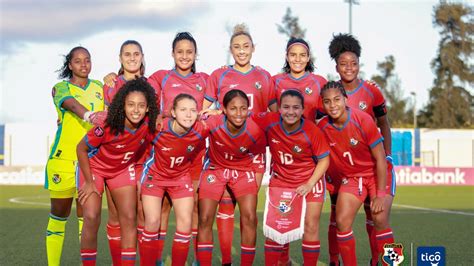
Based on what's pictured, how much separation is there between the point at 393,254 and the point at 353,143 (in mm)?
1373

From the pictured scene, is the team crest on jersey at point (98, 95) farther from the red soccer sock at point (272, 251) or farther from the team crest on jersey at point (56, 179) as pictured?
the red soccer sock at point (272, 251)

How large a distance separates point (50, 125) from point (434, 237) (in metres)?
25.7

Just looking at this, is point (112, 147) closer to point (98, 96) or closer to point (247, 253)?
point (98, 96)

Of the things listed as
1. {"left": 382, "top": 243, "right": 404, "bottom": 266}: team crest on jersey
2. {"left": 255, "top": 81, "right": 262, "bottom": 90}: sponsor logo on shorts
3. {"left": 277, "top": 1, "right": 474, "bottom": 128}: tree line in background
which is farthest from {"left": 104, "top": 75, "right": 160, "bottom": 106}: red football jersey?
{"left": 277, "top": 1, "right": 474, "bottom": 128}: tree line in background

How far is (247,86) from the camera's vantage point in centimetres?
744

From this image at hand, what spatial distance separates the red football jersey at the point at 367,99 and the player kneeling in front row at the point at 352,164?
16.9 inches

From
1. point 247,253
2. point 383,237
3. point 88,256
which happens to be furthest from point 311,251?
point 88,256

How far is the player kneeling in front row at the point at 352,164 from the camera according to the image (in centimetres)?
688

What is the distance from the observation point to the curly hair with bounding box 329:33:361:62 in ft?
25.3

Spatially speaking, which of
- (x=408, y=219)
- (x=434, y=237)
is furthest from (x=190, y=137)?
(x=408, y=219)

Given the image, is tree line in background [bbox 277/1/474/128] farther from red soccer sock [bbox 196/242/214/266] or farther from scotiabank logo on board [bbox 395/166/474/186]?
red soccer sock [bbox 196/242/214/266]

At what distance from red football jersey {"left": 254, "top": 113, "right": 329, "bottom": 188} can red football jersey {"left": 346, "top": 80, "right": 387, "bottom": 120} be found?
751 millimetres

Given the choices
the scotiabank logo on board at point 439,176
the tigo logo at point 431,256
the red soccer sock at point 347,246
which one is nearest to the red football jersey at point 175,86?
the red soccer sock at point 347,246

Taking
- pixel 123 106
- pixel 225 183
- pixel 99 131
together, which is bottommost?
pixel 225 183
